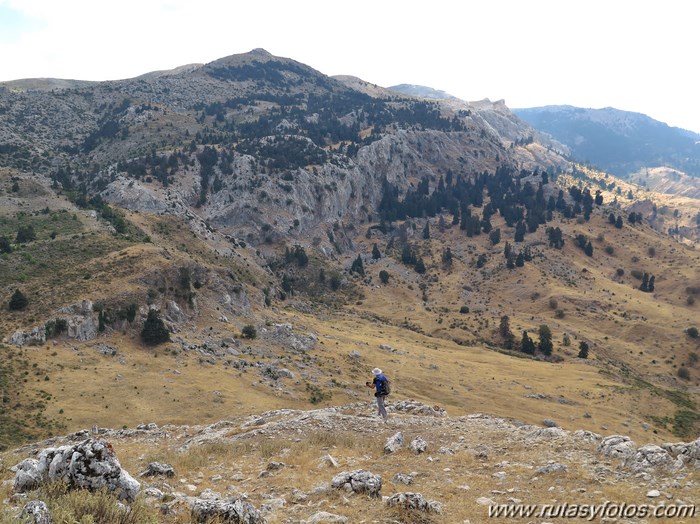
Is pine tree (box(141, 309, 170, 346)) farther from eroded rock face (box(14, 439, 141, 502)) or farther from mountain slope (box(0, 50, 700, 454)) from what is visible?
eroded rock face (box(14, 439, 141, 502))

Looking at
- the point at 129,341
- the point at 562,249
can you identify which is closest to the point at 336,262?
the point at 562,249

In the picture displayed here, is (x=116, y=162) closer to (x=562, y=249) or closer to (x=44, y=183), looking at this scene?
(x=44, y=183)

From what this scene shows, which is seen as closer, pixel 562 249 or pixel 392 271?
pixel 392 271

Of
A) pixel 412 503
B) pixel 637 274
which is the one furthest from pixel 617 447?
pixel 637 274

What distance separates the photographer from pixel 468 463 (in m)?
18.5

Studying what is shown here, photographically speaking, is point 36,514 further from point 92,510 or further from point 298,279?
point 298,279

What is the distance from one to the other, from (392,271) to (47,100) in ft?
549

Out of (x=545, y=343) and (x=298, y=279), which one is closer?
(x=545, y=343)

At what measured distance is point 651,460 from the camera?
15672 millimetres

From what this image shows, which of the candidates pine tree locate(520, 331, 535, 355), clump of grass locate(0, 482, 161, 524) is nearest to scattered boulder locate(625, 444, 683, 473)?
clump of grass locate(0, 482, 161, 524)

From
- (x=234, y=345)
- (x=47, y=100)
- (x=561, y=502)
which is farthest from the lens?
(x=47, y=100)

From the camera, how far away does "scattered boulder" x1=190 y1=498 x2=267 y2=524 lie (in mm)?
10797

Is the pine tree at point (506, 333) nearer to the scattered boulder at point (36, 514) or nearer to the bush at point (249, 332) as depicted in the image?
the bush at point (249, 332)

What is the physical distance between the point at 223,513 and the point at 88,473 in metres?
3.88
